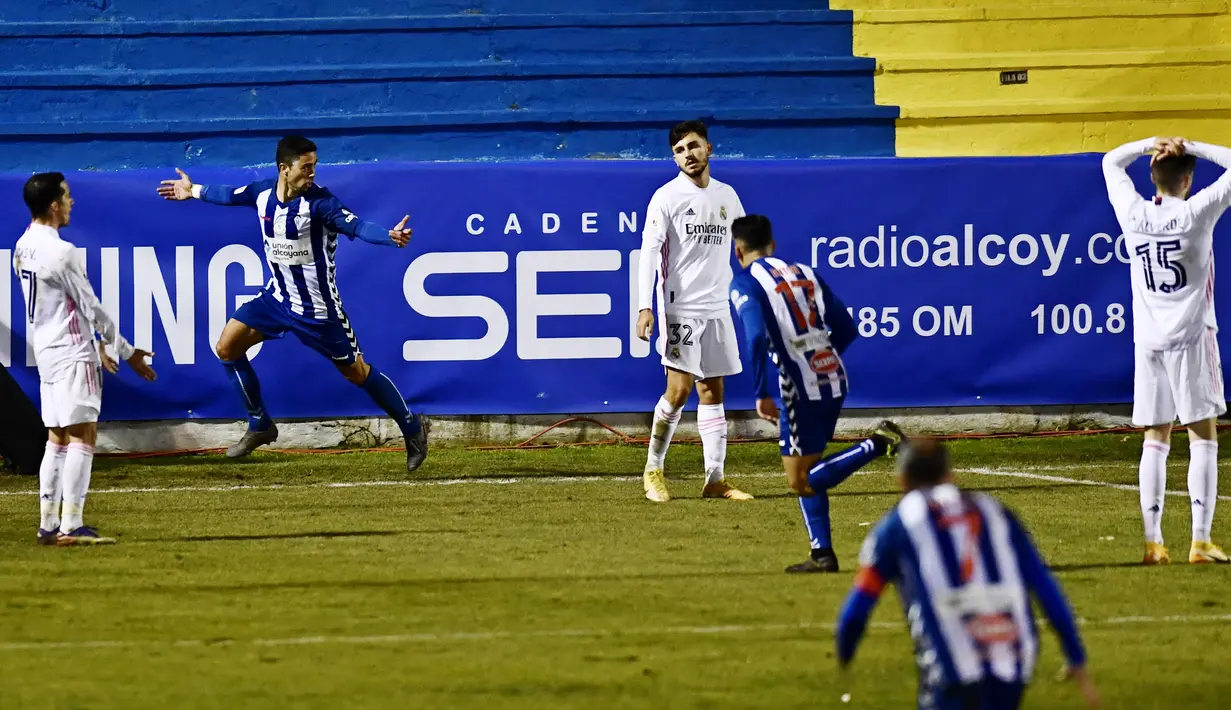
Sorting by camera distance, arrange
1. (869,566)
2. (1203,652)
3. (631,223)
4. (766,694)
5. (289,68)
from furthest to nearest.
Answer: (289,68), (631,223), (1203,652), (766,694), (869,566)

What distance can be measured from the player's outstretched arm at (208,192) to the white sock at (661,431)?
9.77 feet

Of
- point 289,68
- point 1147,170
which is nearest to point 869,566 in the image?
point 1147,170

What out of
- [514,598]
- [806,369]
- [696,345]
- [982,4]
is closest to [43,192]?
[514,598]

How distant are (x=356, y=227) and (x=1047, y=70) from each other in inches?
287

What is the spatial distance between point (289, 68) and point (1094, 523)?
339 inches

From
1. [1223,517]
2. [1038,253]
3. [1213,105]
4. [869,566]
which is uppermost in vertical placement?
[1213,105]

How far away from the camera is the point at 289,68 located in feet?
51.2

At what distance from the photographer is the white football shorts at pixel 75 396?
886 cm

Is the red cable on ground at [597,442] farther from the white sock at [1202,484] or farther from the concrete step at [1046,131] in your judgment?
the white sock at [1202,484]

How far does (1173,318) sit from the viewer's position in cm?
806

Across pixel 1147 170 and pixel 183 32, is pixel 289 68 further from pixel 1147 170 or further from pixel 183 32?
pixel 1147 170

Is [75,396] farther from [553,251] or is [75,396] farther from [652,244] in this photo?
[553,251]

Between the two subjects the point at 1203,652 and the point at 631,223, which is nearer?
the point at 1203,652

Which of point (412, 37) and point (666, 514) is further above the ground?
point (412, 37)
